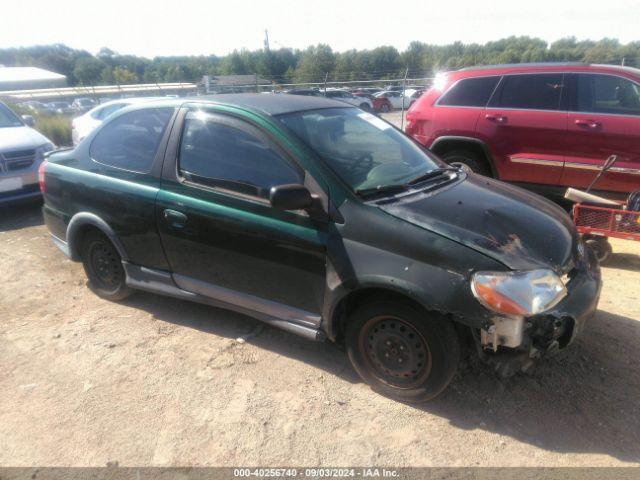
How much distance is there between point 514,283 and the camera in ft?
7.81

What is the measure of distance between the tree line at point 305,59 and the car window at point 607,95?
20.7 m

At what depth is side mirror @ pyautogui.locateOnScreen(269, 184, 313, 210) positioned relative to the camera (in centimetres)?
265

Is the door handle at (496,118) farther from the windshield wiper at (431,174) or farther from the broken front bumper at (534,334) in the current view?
the broken front bumper at (534,334)

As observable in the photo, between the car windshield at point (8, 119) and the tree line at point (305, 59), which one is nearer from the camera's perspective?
the car windshield at point (8, 119)

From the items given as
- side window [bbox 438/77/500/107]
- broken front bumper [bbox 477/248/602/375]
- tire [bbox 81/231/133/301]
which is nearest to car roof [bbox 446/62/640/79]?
side window [bbox 438/77/500/107]

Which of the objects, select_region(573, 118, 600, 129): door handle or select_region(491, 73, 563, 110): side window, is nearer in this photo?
select_region(573, 118, 600, 129): door handle

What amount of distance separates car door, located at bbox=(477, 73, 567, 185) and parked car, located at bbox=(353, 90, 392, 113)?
22.0 m

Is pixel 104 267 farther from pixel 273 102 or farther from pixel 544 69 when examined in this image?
pixel 544 69

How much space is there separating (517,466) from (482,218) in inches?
52.2

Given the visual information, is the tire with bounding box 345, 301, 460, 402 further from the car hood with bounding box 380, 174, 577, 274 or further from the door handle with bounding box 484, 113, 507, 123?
the door handle with bounding box 484, 113, 507, 123

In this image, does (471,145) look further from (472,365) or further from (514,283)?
(514,283)

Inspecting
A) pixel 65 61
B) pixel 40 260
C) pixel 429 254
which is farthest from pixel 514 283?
pixel 65 61

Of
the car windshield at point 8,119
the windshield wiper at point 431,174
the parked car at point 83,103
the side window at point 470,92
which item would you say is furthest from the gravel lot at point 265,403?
the parked car at point 83,103

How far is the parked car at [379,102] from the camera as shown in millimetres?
27562
